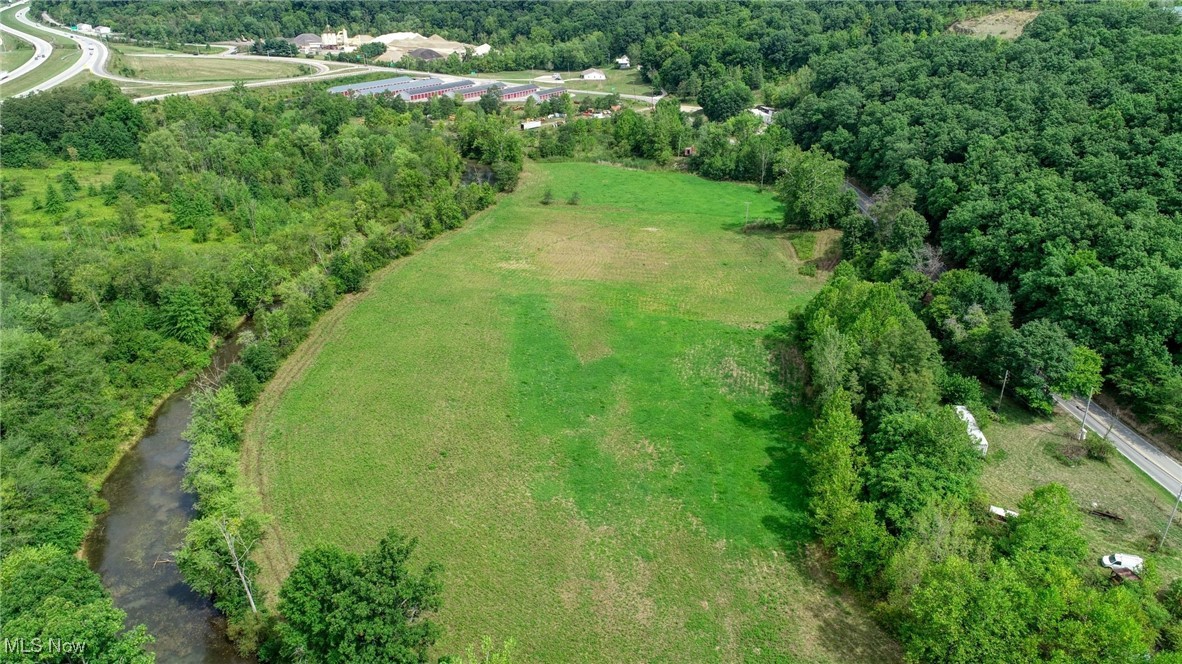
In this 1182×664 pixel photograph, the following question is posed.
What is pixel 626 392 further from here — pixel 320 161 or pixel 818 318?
pixel 320 161

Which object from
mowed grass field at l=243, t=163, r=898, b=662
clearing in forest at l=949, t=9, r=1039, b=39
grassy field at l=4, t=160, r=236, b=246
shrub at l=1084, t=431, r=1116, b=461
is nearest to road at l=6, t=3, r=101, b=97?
grassy field at l=4, t=160, r=236, b=246

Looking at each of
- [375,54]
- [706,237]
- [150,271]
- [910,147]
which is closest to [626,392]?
[706,237]

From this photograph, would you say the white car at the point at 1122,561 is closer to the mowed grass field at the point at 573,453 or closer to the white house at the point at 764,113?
the mowed grass field at the point at 573,453

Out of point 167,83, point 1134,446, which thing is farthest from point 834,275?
point 167,83

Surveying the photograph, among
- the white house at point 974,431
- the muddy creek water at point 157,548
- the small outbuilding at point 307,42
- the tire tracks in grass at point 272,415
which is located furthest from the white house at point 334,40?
the white house at point 974,431

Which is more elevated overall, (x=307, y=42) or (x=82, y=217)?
(x=307, y=42)

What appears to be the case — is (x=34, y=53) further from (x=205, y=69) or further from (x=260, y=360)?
(x=260, y=360)

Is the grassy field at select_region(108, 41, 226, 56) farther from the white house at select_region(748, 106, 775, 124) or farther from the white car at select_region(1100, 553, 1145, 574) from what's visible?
the white car at select_region(1100, 553, 1145, 574)

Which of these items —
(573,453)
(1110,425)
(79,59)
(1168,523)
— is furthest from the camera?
(79,59)
